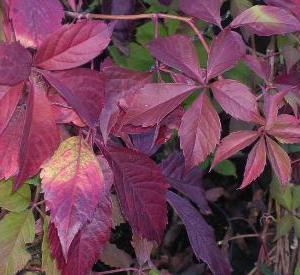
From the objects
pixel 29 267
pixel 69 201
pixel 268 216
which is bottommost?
pixel 268 216

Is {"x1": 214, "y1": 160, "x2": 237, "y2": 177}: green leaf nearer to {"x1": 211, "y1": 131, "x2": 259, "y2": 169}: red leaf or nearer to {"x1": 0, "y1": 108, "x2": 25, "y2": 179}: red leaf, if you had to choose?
{"x1": 211, "y1": 131, "x2": 259, "y2": 169}: red leaf

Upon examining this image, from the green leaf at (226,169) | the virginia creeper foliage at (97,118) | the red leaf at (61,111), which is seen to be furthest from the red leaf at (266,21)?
the green leaf at (226,169)

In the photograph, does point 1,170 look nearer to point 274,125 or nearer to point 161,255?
point 274,125

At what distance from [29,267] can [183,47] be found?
0.44 meters

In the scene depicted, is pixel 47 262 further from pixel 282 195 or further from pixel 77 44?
→ pixel 282 195

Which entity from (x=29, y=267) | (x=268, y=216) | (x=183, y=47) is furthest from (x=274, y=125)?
(x=268, y=216)

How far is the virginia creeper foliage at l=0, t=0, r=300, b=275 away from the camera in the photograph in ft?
1.83

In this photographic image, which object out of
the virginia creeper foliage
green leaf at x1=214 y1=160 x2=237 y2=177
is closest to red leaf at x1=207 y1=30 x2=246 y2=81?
the virginia creeper foliage

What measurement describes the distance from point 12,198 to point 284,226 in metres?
0.61

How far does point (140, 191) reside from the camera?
662mm

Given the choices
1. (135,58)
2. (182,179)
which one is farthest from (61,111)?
(135,58)

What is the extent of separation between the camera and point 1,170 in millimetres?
590

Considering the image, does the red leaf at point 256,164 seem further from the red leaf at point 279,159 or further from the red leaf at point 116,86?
the red leaf at point 116,86

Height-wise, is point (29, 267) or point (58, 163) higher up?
point (58, 163)
